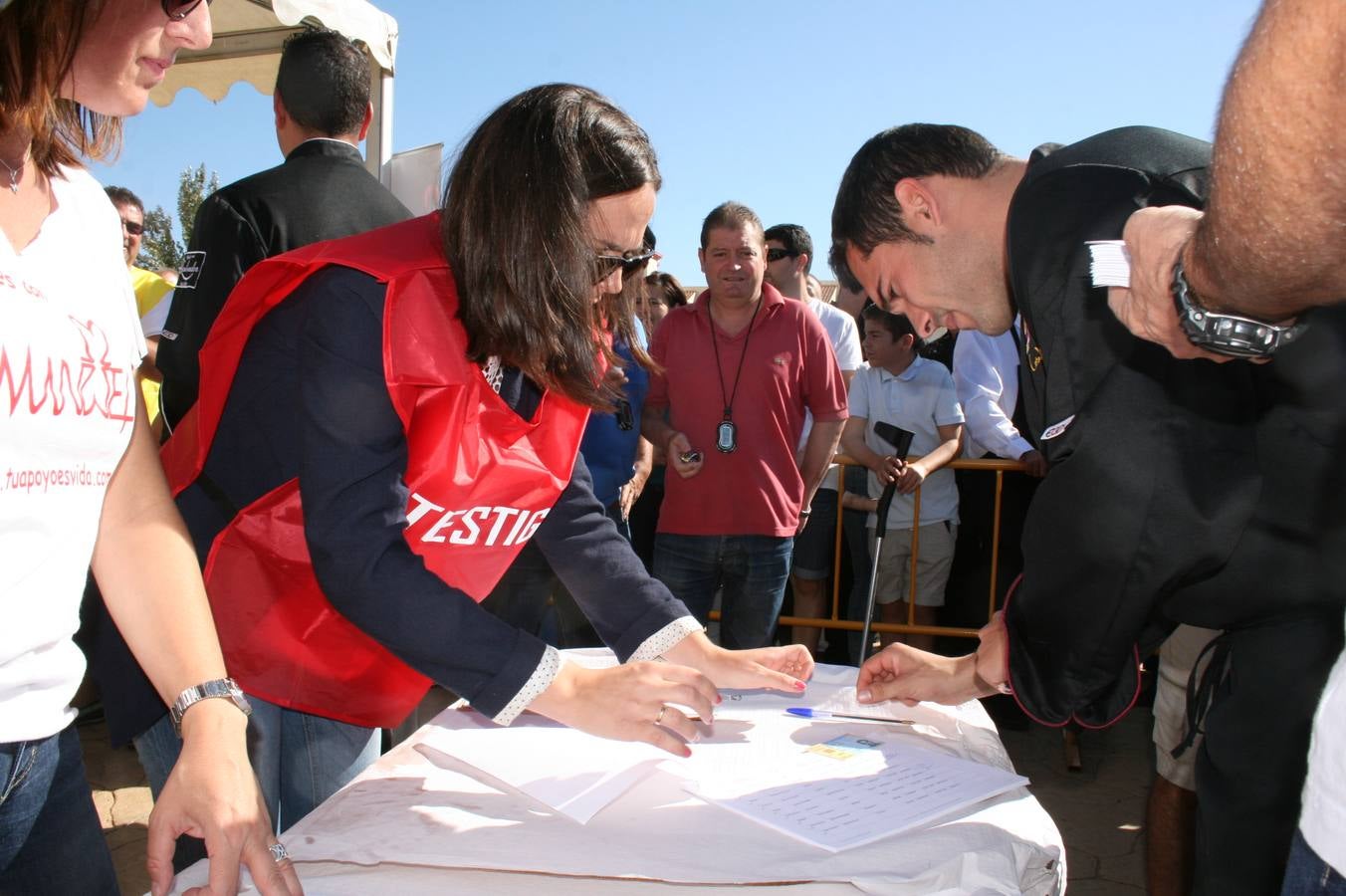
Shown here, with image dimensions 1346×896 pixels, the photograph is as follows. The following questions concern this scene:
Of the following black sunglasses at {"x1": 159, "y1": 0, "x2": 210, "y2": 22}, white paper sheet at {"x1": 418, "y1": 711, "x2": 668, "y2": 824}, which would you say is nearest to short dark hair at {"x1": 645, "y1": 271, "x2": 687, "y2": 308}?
white paper sheet at {"x1": 418, "y1": 711, "x2": 668, "y2": 824}

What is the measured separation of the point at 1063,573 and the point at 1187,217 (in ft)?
1.94

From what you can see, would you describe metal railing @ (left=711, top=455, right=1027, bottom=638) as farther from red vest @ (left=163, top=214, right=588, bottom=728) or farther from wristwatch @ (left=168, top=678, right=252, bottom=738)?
wristwatch @ (left=168, top=678, right=252, bottom=738)

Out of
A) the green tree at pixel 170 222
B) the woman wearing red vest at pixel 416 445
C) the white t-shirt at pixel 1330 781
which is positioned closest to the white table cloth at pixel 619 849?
the woman wearing red vest at pixel 416 445

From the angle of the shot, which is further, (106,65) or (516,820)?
(516,820)

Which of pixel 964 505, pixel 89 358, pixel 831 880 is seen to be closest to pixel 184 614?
pixel 89 358

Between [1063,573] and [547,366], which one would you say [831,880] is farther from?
[547,366]

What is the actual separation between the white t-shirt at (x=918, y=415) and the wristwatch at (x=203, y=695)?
10.9 feet

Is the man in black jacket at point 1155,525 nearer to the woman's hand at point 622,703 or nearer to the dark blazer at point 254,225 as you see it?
the woman's hand at point 622,703

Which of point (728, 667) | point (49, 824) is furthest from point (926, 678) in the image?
point (49, 824)

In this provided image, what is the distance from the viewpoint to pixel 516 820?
3.82ft

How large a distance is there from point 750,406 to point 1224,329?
115 inches

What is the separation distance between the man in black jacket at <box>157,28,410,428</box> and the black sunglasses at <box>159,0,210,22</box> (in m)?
1.28

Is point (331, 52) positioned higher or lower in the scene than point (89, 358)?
higher

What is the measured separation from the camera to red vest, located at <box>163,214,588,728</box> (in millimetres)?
1263
